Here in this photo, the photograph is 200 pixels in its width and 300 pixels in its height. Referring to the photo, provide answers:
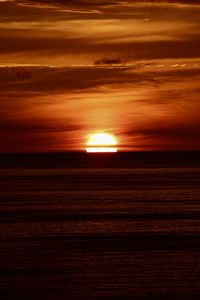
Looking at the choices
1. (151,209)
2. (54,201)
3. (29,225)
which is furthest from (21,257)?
(54,201)

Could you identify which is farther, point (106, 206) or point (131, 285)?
point (106, 206)

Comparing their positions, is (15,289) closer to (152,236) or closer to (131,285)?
(131,285)

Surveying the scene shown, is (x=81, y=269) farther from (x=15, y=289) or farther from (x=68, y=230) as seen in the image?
(x=68, y=230)

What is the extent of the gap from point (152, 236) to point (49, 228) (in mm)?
3803

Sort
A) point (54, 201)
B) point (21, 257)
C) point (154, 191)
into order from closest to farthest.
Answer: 1. point (21, 257)
2. point (54, 201)
3. point (154, 191)

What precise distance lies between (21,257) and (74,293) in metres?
3.97

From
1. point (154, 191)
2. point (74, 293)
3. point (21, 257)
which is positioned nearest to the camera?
point (74, 293)

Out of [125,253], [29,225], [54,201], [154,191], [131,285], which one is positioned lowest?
A: [154,191]

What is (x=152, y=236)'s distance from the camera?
2512cm

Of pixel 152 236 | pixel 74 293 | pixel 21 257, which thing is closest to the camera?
pixel 74 293

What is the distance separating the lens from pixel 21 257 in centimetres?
2130

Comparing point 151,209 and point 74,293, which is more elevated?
point 74,293

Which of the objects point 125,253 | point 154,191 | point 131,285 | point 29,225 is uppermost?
point 131,285

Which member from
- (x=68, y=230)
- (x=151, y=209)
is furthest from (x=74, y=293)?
(x=151, y=209)
